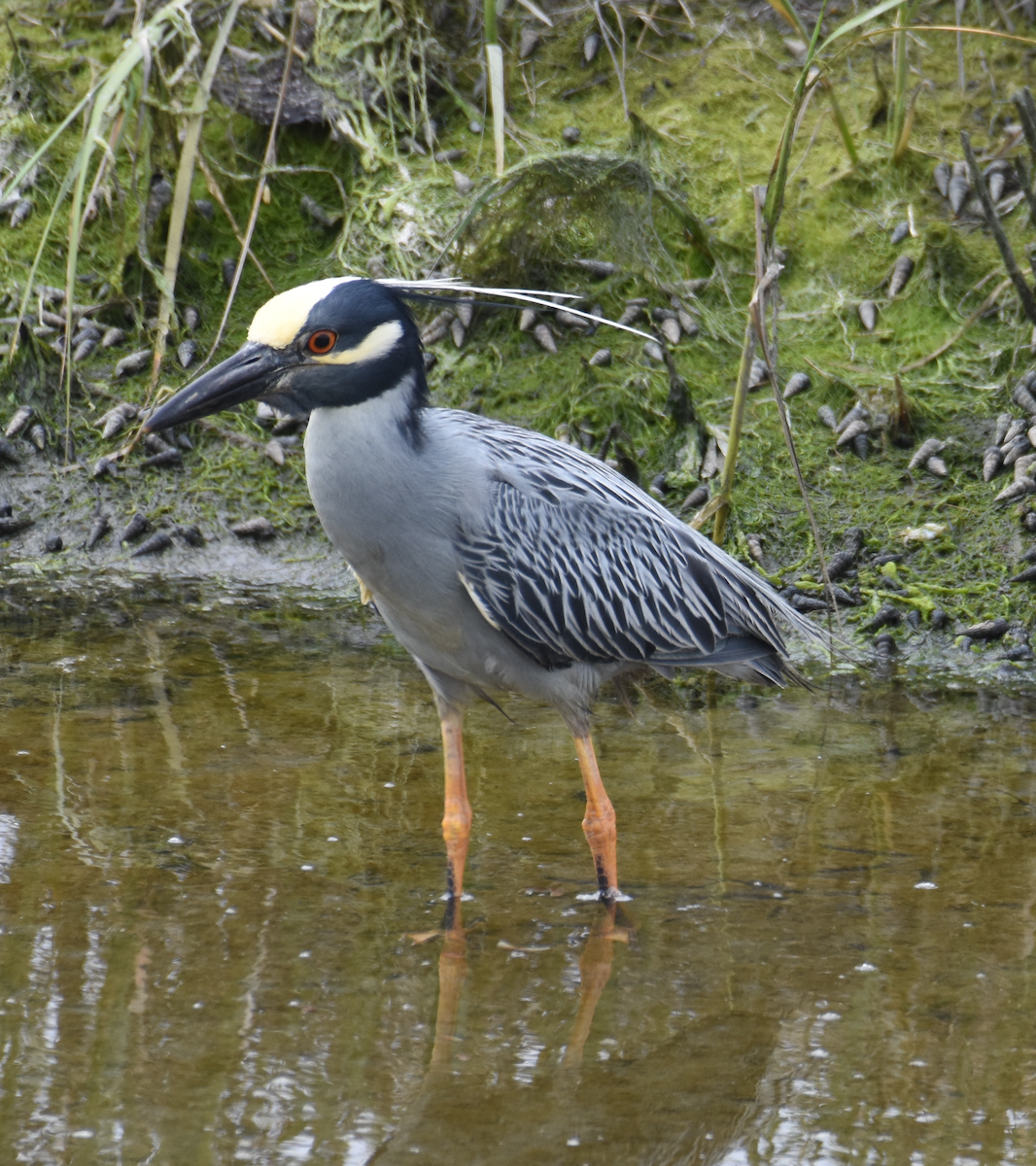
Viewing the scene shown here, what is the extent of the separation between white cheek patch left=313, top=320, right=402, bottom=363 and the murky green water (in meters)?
1.68

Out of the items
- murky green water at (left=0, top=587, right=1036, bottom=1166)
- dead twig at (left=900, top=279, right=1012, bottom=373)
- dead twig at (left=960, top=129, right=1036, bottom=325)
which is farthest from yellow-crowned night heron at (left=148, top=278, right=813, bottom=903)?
dead twig at (left=900, top=279, right=1012, bottom=373)

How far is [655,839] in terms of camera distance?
5.14 metres

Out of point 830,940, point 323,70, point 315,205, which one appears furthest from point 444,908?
point 323,70

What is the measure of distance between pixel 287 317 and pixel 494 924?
6.32ft

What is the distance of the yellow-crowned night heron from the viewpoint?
4281 millimetres

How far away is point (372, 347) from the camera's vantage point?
4301mm

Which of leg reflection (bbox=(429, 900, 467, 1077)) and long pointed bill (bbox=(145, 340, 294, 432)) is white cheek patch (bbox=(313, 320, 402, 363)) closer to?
long pointed bill (bbox=(145, 340, 294, 432))

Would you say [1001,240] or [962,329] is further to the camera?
[962,329]

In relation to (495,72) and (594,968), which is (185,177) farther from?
(594,968)

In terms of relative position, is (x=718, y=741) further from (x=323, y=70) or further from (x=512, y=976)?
(x=323, y=70)

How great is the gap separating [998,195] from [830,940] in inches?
205

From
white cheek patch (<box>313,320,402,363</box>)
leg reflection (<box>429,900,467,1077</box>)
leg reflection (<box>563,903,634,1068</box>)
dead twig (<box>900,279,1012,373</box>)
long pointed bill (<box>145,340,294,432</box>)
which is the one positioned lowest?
leg reflection (<box>563,903,634,1068</box>)

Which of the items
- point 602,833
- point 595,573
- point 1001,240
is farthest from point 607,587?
point 1001,240

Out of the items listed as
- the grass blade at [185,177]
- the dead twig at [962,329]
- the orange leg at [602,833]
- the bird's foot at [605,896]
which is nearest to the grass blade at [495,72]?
the grass blade at [185,177]
